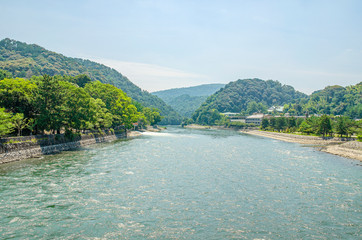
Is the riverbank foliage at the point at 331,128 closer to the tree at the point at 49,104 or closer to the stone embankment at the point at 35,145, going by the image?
the stone embankment at the point at 35,145

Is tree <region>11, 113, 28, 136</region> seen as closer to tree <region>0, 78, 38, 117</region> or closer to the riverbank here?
tree <region>0, 78, 38, 117</region>

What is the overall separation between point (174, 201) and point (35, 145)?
1385 inches

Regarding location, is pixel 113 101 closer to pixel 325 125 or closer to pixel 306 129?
pixel 325 125

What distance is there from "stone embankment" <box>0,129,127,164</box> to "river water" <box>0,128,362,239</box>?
2802 mm

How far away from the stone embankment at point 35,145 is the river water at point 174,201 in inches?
110

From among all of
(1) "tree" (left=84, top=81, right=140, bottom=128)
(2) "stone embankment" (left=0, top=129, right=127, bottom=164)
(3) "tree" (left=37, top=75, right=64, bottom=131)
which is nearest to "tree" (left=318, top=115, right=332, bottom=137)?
(1) "tree" (left=84, top=81, right=140, bottom=128)

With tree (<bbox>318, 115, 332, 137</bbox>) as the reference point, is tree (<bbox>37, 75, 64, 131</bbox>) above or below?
above

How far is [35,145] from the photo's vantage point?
49094 millimetres

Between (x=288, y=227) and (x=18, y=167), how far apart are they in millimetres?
37168

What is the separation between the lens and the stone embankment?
1647 inches

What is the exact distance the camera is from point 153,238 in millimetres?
18891

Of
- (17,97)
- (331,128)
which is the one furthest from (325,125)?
(17,97)

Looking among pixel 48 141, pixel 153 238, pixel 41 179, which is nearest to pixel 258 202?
pixel 153 238

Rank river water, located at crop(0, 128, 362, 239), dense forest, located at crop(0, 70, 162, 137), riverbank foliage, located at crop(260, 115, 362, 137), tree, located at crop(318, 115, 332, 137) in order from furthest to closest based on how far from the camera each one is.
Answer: tree, located at crop(318, 115, 332, 137) → riverbank foliage, located at crop(260, 115, 362, 137) → dense forest, located at crop(0, 70, 162, 137) → river water, located at crop(0, 128, 362, 239)
